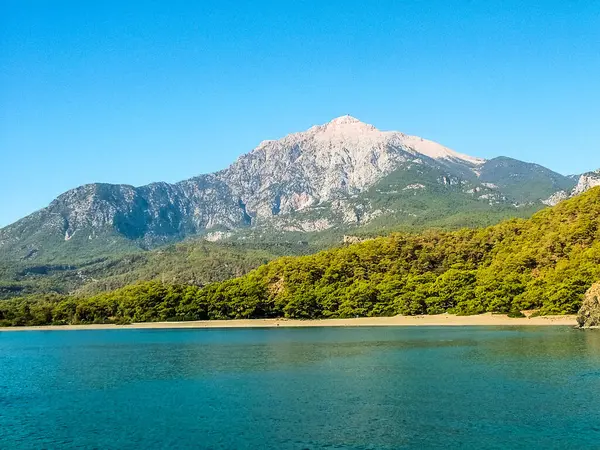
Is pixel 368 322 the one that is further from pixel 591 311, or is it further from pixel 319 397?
pixel 319 397

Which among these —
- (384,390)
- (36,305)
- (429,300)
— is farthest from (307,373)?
(36,305)

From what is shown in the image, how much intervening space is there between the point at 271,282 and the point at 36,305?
76.5 metres

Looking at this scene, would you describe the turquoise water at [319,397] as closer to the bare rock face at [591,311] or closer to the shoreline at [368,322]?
the bare rock face at [591,311]

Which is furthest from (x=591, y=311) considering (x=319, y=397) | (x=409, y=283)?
(x=319, y=397)

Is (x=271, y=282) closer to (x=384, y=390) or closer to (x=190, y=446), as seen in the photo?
(x=384, y=390)

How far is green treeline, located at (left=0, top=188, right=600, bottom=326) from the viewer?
117m

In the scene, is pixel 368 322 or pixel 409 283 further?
pixel 409 283

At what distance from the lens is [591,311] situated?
3497 inches

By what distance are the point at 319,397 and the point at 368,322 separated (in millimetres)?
81924

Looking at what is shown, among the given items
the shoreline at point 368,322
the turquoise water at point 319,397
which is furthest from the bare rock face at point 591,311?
the turquoise water at point 319,397

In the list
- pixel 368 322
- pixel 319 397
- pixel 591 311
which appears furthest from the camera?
pixel 368 322

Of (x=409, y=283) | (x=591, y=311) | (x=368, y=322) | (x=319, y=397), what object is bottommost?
(x=319, y=397)

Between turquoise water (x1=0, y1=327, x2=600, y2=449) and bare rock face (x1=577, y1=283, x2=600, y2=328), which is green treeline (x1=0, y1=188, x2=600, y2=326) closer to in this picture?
bare rock face (x1=577, y1=283, x2=600, y2=328)

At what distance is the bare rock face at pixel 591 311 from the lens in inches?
3494
